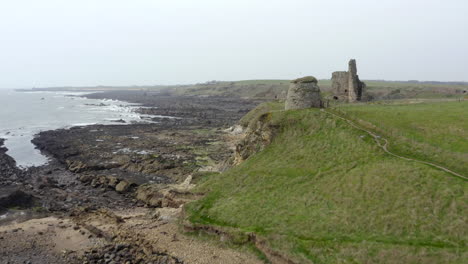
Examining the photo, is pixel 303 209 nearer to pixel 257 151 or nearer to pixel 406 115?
pixel 257 151

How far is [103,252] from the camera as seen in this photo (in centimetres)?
2288

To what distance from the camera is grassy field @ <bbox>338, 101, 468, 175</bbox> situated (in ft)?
83.2

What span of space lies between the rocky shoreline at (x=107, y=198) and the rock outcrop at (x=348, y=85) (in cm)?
1965

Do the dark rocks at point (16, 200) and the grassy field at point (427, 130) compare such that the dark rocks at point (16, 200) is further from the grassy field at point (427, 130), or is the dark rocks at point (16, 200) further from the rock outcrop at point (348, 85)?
the rock outcrop at point (348, 85)

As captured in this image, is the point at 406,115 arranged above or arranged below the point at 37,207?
above

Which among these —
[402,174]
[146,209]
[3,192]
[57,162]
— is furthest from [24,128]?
[402,174]

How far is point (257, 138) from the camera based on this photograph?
114 feet

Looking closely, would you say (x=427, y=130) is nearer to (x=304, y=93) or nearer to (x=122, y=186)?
(x=304, y=93)

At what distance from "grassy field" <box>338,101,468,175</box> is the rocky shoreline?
15645 millimetres

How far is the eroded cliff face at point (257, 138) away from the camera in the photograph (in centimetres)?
3428

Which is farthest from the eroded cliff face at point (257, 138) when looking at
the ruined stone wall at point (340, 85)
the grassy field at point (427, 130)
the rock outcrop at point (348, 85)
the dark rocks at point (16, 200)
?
the ruined stone wall at point (340, 85)

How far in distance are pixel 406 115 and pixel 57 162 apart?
46568 mm

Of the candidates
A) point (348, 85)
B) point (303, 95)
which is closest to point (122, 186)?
point (303, 95)

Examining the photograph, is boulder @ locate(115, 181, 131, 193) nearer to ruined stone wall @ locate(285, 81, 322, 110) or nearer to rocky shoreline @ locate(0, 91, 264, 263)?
rocky shoreline @ locate(0, 91, 264, 263)
